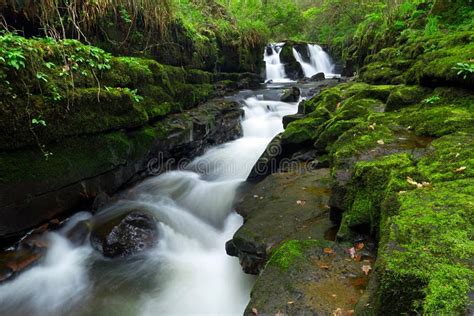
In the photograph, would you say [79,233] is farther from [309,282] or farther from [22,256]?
[309,282]

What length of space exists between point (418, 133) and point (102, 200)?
17.1ft

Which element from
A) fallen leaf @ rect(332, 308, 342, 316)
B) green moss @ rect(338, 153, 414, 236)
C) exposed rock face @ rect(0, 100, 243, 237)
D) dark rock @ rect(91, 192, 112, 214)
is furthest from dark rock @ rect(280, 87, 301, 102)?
fallen leaf @ rect(332, 308, 342, 316)

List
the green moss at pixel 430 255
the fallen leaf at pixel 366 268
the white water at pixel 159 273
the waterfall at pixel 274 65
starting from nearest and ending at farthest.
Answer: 1. the green moss at pixel 430 255
2. the fallen leaf at pixel 366 268
3. the white water at pixel 159 273
4. the waterfall at pixel 274 65

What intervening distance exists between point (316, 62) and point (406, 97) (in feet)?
57.5

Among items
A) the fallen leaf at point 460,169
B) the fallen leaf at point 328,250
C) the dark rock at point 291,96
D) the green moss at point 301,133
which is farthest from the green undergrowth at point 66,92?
the dark rock at point 291,96

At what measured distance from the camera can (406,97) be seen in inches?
201

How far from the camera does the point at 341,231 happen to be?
298 centimetres

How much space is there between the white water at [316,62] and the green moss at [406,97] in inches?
595

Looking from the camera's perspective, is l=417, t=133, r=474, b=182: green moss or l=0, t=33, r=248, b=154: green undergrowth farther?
l=0, t=33, r=248, b=154: green undergrowth

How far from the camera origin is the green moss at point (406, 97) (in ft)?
16.6

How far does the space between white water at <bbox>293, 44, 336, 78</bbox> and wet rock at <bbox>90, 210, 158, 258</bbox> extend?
56.5 feet

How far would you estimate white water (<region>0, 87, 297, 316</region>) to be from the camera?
389 centimetres

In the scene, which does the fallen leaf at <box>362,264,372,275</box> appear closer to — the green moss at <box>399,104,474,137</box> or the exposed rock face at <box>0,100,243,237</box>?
the green moss at <box>399,104,474,137</box>

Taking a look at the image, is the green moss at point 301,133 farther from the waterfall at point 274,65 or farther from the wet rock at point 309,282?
the waterfall at point 274,65
